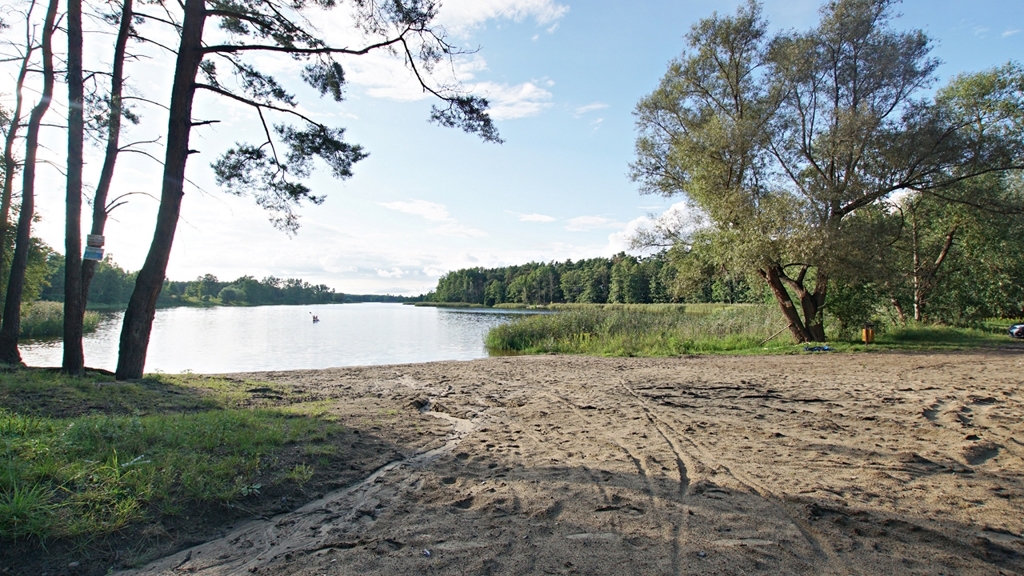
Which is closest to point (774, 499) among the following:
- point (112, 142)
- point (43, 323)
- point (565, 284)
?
point (112, 142)

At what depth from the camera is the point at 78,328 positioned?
857 cm

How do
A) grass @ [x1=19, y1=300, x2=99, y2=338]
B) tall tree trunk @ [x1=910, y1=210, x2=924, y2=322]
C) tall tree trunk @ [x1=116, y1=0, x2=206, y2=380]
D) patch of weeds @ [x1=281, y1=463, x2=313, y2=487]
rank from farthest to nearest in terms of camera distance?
grass @ [x1=19, y1=300, x2=99, y2=338] < tall tree trunk @ [x1=910, y1=210, x2=924, y2=322] < tall tree trunk @ [x1=116, y1=0, x2=206, y2=380] < patch of weeds @ [x1=281, y1=463, x2=313, y2=487]

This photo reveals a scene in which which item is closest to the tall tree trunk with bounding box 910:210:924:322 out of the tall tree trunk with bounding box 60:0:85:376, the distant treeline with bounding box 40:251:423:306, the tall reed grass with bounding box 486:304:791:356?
the tall reed grass with bounding box 486:304:791:356

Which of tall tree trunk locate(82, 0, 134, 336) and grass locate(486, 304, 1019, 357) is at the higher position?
tall tree trunk locate(82, 0, 134, 336)

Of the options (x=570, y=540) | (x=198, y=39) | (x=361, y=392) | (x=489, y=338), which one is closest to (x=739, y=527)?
(x=570, y=540)

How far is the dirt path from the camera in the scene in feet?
9.28

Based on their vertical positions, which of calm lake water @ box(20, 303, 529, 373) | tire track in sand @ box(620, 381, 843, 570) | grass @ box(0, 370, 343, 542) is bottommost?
calm lake water @ box(20, 303, 529, 373)

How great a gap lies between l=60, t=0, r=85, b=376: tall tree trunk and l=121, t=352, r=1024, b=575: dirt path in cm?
547

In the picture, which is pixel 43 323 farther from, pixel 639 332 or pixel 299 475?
pixel 299 475

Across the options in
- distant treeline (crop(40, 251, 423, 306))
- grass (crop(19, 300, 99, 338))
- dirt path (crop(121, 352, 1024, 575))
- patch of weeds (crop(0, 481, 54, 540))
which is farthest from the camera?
distant treeline (crop(40, 251, 423, 306))

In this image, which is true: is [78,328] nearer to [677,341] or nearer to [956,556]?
[956,556]

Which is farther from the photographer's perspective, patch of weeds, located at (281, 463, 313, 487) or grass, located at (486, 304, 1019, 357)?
grass, located at (486, 304, 1019, 357)

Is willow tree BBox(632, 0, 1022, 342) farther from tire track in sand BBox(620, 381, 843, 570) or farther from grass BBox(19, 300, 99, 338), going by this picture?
grass BBox(19, 300, 99, 338)

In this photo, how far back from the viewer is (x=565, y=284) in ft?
352
